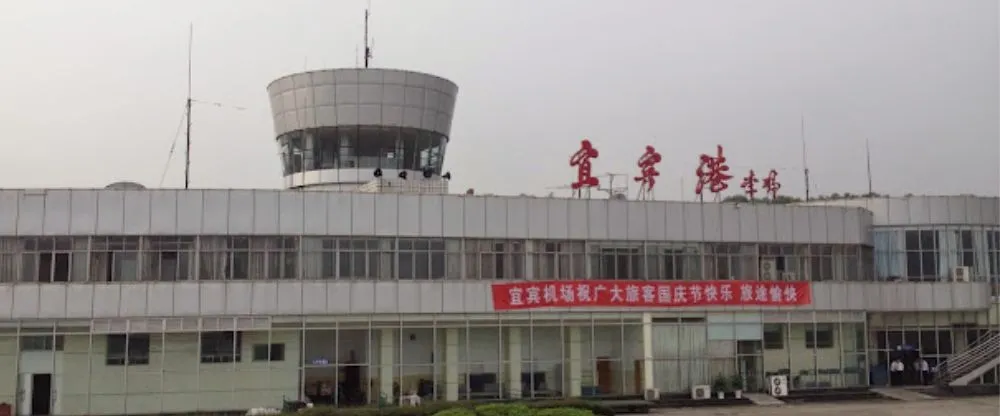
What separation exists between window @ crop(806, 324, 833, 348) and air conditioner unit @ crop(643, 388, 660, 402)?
7458 millimetres

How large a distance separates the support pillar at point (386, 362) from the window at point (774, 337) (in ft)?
50.9

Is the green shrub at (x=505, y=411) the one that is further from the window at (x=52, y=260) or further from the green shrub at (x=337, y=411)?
the window at (x=52, y=260)

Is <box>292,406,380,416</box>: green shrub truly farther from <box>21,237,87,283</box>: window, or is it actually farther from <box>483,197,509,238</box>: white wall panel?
<box>21,237,87,283</box>: window

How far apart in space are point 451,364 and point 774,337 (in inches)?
A: 541

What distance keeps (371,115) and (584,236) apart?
1179cm

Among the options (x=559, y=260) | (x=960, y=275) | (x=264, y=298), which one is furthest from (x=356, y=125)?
(x=960, y=275)

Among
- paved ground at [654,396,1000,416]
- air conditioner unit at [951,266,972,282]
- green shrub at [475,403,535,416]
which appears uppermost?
air conditioner unit at [951,266,972,282]

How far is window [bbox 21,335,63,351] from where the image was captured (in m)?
33.4

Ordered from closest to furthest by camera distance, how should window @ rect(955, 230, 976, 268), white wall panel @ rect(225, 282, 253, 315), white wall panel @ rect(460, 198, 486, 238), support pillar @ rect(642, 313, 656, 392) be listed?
white wall panel @ rect(225, 282, 253, 315), white wall panel @ rect(460, 198, 486, 238), support pillar @ rect(642, 313, 656, 392), window @ rect(955, 230, 976, 268)

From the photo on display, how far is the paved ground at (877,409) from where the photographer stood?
3447 centimetres

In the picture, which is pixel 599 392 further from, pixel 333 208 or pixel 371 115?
pixel 371 115

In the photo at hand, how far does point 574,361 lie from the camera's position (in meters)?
38.3

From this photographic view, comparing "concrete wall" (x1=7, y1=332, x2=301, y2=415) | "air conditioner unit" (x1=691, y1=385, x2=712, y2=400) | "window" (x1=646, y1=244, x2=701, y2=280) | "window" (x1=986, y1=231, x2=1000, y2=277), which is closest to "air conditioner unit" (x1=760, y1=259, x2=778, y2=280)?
"window" (x1=646, y1=244, x2=701, y2=280)

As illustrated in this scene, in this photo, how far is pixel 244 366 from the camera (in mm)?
34594
